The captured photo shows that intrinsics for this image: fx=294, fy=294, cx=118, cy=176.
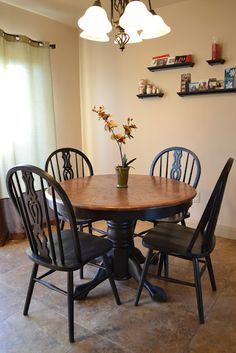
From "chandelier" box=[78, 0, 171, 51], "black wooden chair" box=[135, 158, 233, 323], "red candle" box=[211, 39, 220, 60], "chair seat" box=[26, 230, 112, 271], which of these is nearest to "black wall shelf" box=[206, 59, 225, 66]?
"red candle" box=[211, 39, 220, 60]

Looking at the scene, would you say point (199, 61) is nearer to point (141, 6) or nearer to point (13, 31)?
point (141, 6)

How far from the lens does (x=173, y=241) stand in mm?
1875

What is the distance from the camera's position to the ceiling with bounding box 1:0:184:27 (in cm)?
293

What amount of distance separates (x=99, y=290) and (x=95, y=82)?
265 centimetres

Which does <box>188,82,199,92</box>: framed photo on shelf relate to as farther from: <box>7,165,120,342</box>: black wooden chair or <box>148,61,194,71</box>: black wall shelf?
<box>7,165,120,342</box>: black wooden chair

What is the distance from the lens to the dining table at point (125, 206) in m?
1.69

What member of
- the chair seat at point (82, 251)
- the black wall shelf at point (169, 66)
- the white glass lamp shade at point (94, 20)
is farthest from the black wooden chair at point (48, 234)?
the black wall shelf at point (169, 66)

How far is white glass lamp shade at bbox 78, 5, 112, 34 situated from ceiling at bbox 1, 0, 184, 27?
1376 millimetres

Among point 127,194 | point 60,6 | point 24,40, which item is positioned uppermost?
point 60,6

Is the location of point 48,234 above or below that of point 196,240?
above

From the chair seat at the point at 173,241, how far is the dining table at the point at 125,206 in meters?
0.18

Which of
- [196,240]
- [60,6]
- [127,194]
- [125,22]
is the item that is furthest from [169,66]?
[196,240]

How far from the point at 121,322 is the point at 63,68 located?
9.69ft

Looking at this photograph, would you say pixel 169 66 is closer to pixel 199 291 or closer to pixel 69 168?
pixel 69 168
